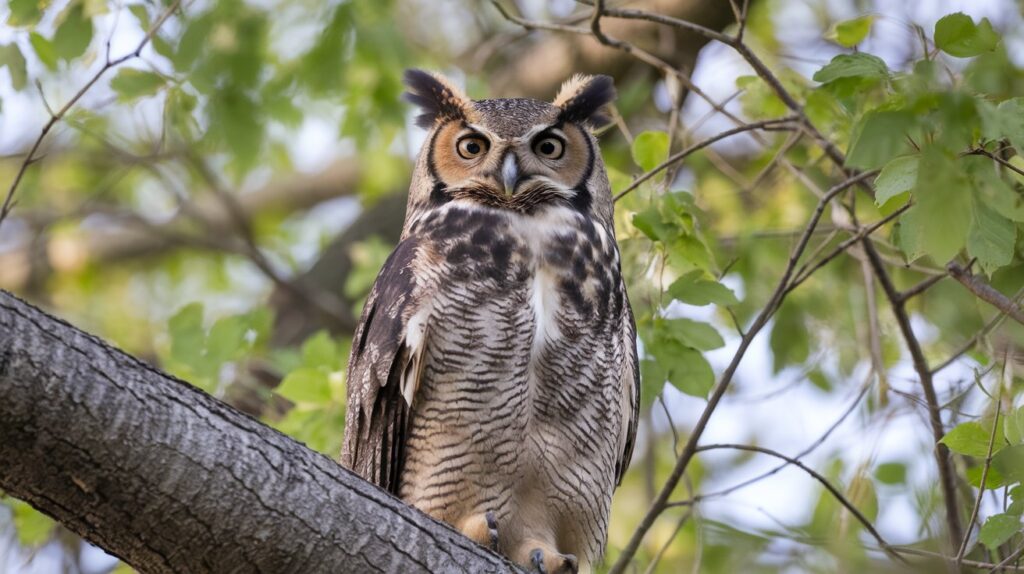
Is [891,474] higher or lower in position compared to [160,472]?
higher

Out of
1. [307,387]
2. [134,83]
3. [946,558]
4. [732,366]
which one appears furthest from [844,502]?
[134,83]

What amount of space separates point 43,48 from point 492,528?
1.64m

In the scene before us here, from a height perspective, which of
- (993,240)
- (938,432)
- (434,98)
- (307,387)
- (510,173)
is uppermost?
(434,98)

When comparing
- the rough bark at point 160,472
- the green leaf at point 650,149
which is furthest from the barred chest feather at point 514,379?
the rough bark at point 160,472

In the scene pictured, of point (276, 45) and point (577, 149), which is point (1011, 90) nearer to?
point (577, 149)

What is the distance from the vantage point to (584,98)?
2918 mm

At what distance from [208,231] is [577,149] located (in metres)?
2.39

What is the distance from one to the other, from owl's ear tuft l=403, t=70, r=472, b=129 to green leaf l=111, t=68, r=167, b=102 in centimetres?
66

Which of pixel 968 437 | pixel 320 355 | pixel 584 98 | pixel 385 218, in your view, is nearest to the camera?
pixel 968 437

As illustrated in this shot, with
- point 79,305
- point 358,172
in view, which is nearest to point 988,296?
point 358,172

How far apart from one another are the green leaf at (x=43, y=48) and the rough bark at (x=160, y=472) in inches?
57.7

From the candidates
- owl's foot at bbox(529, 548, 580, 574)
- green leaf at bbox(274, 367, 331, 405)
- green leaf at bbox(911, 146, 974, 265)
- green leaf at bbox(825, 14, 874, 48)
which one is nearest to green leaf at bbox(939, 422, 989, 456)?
green leaf at bbox(911, 146, 974, 265)

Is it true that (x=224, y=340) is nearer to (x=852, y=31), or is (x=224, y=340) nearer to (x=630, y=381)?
(x=630, y=381)

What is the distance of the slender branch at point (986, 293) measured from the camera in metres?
2.30
